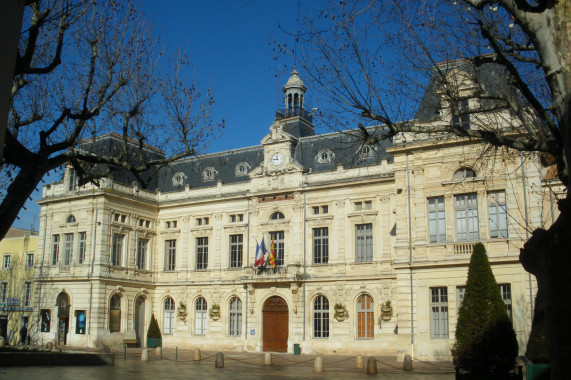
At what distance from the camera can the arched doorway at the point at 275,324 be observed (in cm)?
3341

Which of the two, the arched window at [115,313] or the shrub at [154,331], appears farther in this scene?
the shrub at [154,331]

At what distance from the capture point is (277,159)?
1384 inches

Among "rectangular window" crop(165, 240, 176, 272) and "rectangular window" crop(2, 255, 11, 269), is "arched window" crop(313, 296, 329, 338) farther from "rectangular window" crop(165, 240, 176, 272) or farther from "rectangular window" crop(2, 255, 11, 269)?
"rectangular window" crop(2, 255, 11, 269)

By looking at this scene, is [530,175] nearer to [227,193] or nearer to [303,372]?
[303,372]

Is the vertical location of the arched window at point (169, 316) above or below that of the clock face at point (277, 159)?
below

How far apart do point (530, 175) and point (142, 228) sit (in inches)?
912

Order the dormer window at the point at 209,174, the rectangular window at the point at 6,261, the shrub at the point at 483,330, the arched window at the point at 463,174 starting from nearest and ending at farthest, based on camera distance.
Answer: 1. the shrub at the point at 483,330
2. the arched window at the point at 463,174
3. the dormer window at the point at 209,174
4. the rectangular window at the point at 6,261

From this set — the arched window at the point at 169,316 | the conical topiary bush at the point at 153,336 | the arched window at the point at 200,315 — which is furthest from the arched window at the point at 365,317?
the arched window at the point at 169,316

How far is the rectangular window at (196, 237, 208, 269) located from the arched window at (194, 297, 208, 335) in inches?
79.1

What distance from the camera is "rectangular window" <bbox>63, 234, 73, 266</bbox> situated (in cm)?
3652

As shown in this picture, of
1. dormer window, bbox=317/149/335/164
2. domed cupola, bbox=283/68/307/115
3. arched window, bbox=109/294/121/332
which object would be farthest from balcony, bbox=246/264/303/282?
domed cupola, bbox=283/68/307/115

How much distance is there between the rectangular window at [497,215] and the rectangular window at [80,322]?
22.5 metres

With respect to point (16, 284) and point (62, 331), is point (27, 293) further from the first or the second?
point (62, 331)

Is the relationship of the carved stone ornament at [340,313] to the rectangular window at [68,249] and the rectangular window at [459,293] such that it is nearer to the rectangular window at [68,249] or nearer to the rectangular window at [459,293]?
the rectangular window at [459,293]
